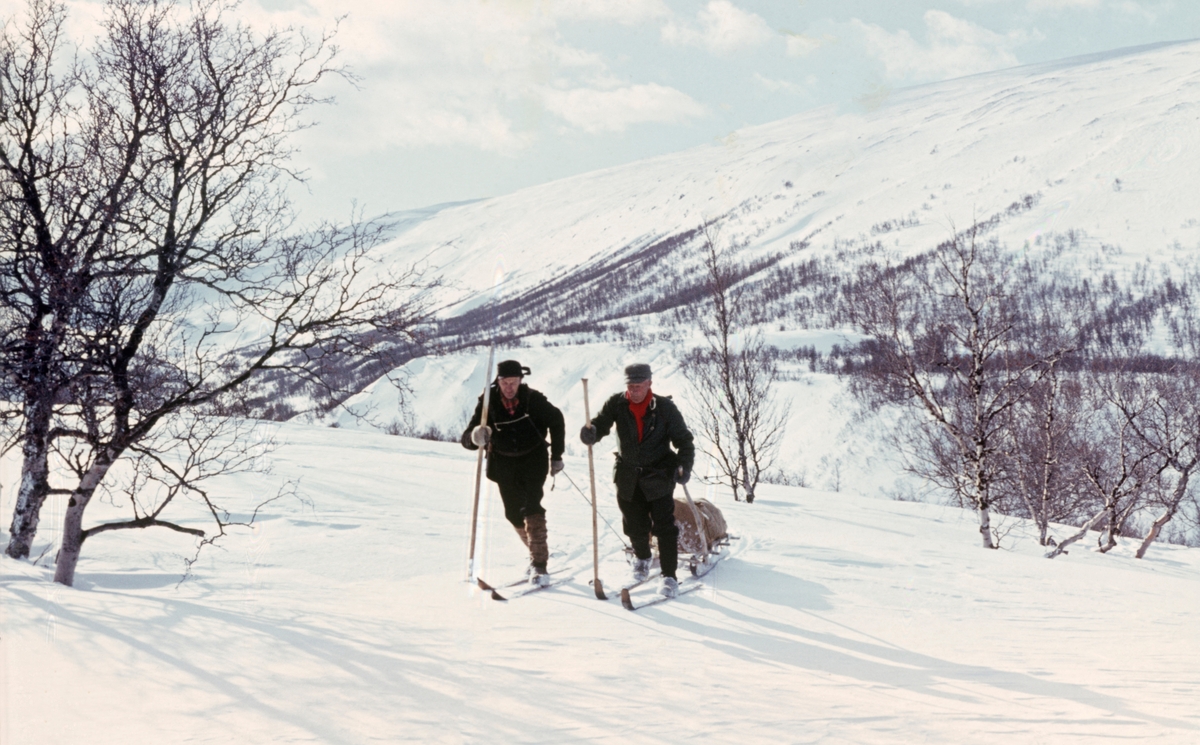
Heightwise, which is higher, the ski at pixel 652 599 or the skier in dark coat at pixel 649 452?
the skier in dark coat at pixel 649 452

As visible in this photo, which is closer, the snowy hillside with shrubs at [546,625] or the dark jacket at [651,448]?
the snowy hillside with shrubs at [546,625]

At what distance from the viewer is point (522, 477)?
643cm

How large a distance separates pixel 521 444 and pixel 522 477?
30 cm

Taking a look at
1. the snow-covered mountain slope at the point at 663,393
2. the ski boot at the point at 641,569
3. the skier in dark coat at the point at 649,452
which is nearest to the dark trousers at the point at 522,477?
the skier in dark coat at the point at 649,452

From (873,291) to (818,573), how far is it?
1006 centimetres

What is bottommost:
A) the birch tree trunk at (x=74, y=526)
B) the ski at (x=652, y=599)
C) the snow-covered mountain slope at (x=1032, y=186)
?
the ski at (x=652, y=599)

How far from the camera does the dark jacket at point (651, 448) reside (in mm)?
6266

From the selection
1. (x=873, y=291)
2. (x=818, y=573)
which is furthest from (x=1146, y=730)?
(x=873, y=291)

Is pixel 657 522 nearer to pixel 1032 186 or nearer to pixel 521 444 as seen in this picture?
pixel 521 444

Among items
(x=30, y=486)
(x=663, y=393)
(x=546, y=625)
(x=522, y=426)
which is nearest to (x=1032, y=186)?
(x=663, y=393)

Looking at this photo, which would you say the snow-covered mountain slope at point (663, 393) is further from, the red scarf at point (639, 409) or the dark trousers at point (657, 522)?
the red scarf at point (639, 409)

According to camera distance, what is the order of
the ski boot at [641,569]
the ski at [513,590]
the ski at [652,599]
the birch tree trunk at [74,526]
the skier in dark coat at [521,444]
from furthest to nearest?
the ski boot at [641,569] → the skier in dark coat at [521,444] → the birch tree trunk at [74,526] → the ski at [513,590] → the ski at [652,599]

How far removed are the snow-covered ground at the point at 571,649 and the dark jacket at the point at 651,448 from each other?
3.27ft

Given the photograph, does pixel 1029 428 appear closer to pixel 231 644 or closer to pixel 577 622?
pixel 577 622
